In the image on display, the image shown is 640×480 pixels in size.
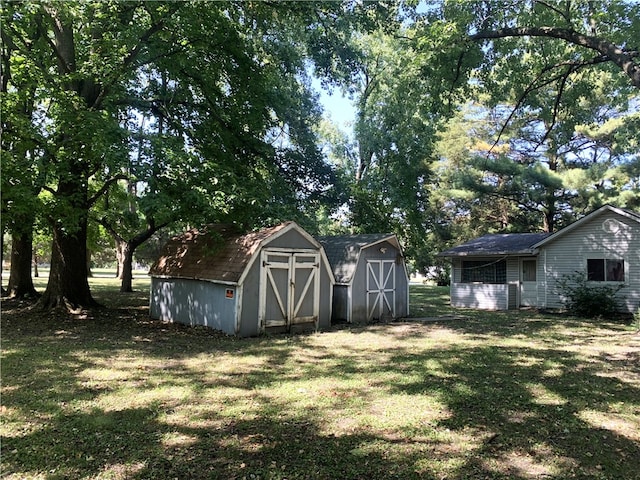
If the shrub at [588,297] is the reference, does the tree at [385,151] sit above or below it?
above

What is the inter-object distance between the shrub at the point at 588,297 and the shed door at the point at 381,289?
7.40 meters

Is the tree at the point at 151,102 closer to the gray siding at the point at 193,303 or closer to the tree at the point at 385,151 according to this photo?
the gray siding at the point at 193,303

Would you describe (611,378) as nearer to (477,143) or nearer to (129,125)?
(129,125)

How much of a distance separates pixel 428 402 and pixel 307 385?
1.74 m

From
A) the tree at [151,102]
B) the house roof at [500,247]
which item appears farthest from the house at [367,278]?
the house roof at [500,247]

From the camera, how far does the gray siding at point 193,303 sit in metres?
10.7

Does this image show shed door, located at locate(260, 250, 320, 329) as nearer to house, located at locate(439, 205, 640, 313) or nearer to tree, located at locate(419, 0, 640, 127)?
tree, located at locate(419, 0, 640, 127)

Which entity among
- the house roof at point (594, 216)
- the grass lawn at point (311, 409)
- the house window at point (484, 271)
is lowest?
the grass lawn at point (311, 409)

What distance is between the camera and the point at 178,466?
3725 mm

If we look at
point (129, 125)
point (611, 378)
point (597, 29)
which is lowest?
point (611, 378)

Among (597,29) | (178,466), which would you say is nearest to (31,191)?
(178,466)

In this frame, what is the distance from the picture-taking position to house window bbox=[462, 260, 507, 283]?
19719 millimetres

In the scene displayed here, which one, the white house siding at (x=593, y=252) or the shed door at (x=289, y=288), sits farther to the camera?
the white house siding at (x=593, y=252)

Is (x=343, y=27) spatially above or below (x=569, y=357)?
above
